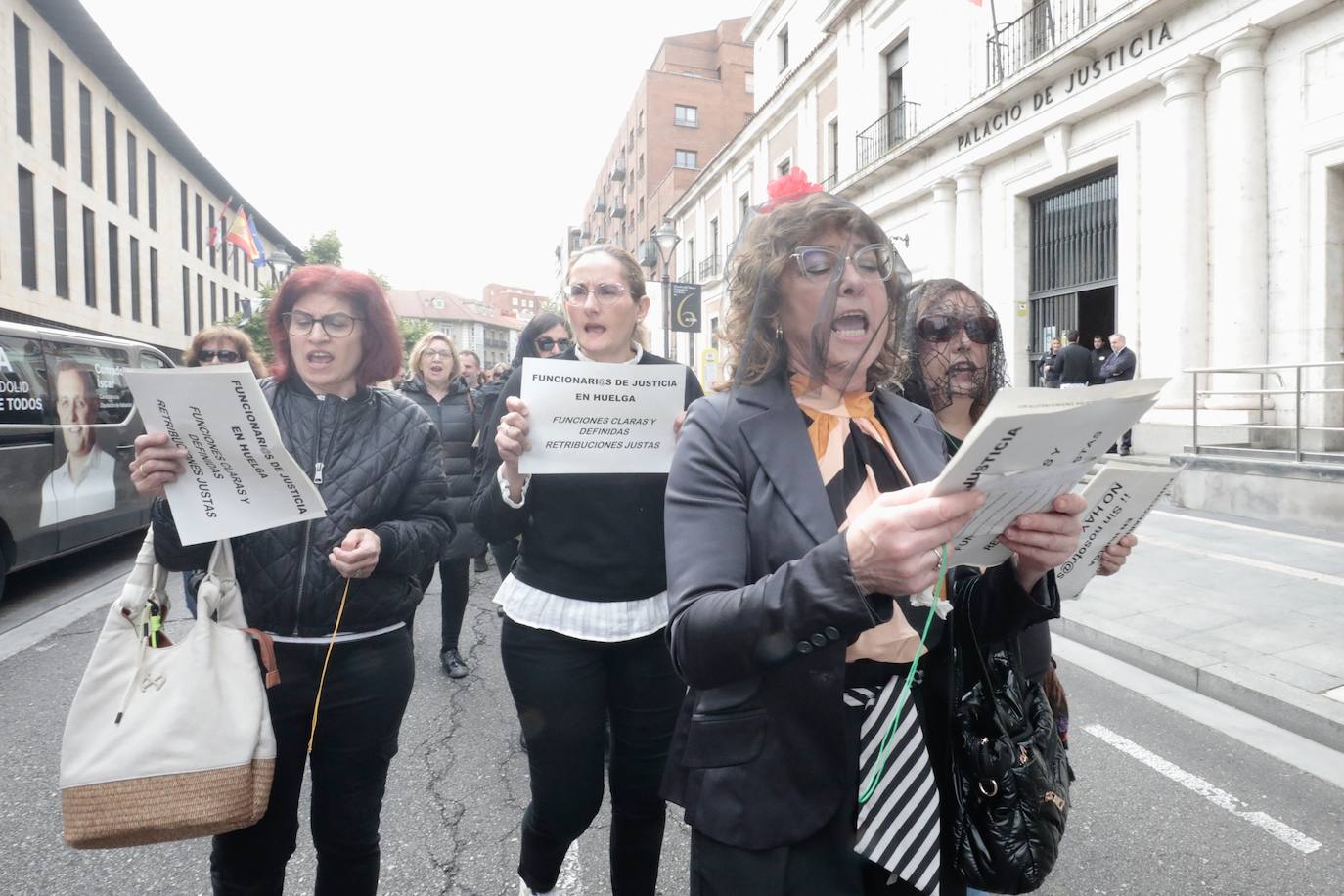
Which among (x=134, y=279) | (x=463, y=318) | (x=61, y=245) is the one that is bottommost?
(x=61, y=245)

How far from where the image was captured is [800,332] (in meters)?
1.45

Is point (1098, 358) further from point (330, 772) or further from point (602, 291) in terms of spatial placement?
point (330, 772)

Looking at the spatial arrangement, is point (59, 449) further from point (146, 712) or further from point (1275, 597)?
point (1275, 597)

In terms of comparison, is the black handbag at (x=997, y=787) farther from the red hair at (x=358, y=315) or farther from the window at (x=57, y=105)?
the window at (x=57, y=105)

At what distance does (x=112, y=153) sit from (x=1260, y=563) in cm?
3223

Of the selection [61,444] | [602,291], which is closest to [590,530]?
[602,291]

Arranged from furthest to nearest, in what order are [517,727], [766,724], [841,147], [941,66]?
1. [841,147]
2. [941,66]
3. [517,727]
4. [766,724]

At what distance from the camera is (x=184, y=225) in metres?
32.9

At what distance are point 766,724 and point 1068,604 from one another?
16.6 ft

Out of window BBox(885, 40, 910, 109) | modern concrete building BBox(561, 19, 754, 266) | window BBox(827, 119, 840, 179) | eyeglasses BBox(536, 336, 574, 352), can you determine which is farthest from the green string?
modern concrete building BBox(561, 19, 754, 266)

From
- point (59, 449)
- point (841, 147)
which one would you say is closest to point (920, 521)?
point (59, 449)

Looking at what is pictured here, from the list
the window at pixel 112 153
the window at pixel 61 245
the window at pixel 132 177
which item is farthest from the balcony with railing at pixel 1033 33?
the window at pixel 132 177

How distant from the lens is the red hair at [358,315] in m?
2.10

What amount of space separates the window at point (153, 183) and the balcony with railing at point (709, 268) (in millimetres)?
21144
